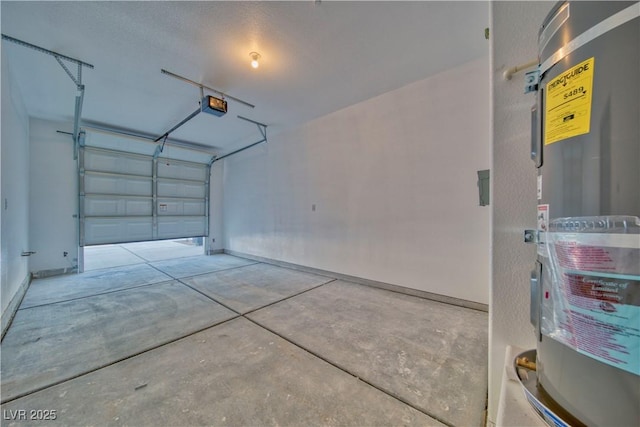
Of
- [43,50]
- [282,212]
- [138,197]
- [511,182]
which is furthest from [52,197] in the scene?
[511,182]

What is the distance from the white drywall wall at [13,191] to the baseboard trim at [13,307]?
Result: 0.04 metres

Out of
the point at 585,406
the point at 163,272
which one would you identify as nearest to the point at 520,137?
the point at 585,406

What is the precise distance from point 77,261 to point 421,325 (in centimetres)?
590

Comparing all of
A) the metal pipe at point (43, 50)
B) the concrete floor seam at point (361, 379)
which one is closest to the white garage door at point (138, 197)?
the metal pipe at point (43, 50)

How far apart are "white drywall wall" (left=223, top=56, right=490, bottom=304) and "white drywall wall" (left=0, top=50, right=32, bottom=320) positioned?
11.4 ft

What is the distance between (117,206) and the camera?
4789 millimetres

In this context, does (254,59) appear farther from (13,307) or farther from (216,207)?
(216,207)

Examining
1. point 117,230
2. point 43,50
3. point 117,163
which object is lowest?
point 117,230

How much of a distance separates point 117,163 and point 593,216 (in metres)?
6.51

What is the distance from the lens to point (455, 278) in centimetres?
279

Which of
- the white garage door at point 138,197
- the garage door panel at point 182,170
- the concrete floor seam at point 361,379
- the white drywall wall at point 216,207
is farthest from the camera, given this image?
the white drywall wall at point 216,207

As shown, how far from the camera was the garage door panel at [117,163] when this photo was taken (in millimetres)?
4478

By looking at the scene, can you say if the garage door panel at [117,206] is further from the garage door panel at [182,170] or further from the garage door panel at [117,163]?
the garage door panel at [182,170]

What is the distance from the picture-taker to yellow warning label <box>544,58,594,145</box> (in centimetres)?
54
